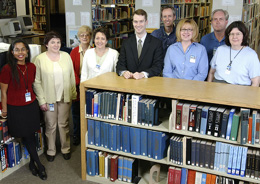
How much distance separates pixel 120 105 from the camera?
302 centimetres

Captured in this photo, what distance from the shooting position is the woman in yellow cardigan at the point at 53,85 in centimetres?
348

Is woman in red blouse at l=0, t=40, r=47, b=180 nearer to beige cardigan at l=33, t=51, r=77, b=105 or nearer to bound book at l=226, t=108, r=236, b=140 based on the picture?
beige cardigan at l=33, t=51, r=77, b=105

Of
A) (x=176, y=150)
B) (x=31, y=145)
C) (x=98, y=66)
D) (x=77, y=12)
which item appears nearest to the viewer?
(x=176, y=150)

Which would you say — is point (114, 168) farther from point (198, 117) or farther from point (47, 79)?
point (47, 79)

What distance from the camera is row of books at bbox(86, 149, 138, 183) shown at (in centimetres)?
318

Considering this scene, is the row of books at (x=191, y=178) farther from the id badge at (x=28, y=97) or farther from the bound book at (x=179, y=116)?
the id badge at (x=28, y=97)

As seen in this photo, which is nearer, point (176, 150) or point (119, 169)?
point (176, 150)

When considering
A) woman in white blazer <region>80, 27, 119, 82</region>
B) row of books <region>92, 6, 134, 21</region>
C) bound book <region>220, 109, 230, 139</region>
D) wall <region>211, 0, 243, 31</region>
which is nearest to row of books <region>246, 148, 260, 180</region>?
bound book <region>220, 109, 230, 139</region>

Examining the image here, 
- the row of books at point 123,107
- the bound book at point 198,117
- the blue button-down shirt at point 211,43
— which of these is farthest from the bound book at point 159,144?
the blue button-down shirt at point 211,43

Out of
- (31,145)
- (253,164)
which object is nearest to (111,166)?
(31,145)

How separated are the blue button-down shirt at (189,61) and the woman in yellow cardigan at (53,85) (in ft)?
4.10

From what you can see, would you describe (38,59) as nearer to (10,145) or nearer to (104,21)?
(10,145)

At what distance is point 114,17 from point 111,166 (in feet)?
19.7

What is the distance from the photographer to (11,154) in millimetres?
3451
